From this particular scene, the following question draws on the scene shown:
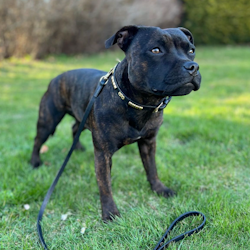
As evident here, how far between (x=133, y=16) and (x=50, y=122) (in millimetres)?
13714

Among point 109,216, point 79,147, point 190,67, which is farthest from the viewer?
point 79,147

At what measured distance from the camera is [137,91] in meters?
2.42

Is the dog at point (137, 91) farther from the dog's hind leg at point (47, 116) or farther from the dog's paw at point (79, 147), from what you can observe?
the dog's paw at point (79, 147)

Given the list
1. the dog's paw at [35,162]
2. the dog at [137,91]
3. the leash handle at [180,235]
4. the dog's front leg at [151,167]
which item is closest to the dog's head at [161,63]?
the dog at [137,91]

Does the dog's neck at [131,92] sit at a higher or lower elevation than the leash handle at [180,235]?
higher

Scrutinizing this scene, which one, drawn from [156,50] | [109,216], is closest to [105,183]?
[109,216]

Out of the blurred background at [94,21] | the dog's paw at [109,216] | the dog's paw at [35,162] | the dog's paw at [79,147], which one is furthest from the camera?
the blurred background at [94,21]

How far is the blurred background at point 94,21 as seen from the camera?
11.3m

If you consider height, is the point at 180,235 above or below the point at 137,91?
below

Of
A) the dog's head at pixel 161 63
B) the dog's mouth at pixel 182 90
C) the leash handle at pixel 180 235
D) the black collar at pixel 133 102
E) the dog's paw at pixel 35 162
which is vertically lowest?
the dog's paw at pixel 35 162

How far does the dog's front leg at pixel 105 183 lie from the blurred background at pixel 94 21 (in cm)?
965

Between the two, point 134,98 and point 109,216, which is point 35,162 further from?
point 134,98

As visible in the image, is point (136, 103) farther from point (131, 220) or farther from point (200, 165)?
point (200, 165)

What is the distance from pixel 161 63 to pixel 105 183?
46.5 inches
